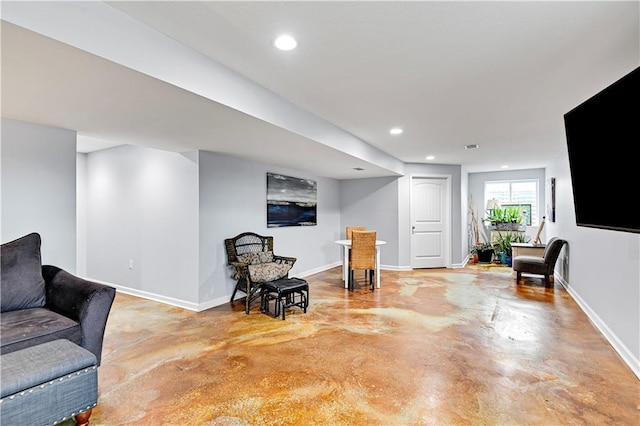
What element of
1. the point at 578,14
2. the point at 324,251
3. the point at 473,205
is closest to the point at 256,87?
the point at 578,14

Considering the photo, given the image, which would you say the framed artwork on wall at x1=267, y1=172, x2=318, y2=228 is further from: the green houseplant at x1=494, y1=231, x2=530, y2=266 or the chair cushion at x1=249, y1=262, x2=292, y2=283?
the green houseplant at x1=494, y1=231, x2=530, y2=266

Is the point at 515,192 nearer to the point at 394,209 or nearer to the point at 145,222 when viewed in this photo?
the point at 394,209

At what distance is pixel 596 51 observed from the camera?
211cm

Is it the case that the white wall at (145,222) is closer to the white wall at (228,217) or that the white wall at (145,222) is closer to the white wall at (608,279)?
the white wall at (228,217)

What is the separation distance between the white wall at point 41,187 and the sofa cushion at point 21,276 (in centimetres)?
35

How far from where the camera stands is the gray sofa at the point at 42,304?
2.02m

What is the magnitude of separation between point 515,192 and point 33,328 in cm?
954

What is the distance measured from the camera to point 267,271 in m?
3.96

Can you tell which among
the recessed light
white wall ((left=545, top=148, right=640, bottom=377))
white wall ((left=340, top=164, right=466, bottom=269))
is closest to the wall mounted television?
white wall ((left=545, top=148, right=640, bottom=377))

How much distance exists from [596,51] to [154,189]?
16.1ft

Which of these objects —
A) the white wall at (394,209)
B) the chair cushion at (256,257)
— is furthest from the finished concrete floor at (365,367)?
Answer: the white wall at (394,209)

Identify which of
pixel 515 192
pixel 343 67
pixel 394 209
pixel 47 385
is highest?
pixel 343 67

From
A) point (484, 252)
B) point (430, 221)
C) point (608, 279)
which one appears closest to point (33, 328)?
point (608, 279)

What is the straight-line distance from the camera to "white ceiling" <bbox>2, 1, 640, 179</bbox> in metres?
1.69
